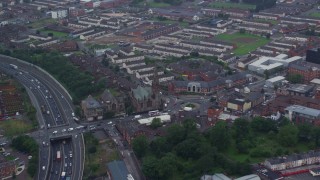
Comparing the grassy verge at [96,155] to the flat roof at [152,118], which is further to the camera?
the flat roof at [152,118]

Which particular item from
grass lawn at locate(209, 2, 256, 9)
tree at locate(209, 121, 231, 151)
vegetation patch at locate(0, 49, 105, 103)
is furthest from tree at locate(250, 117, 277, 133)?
grass lawn at locate(209, 2, 256, 9)

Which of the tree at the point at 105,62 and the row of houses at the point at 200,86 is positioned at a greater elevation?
the tree at the point at 105,62

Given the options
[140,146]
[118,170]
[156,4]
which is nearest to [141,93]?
[140,146]

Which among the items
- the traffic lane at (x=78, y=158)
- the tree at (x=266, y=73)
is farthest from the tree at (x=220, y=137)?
the tree at (x=266, y=73)

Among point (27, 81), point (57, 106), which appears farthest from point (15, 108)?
point (27, 81)

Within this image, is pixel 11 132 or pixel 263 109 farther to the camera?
pixel 263 109

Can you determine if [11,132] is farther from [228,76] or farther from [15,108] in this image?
[228,76]

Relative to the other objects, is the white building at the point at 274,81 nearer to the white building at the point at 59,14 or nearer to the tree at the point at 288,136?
the tree at the point at 288,136
